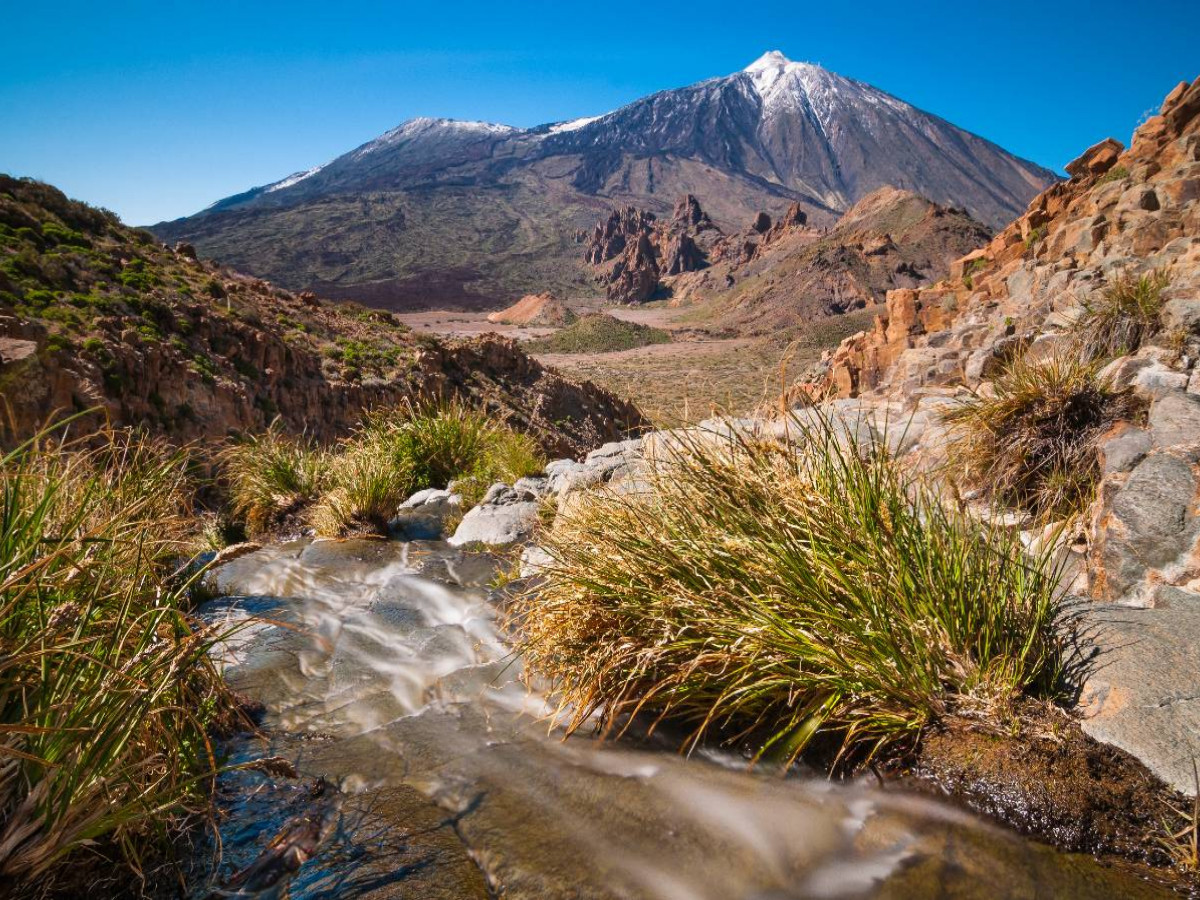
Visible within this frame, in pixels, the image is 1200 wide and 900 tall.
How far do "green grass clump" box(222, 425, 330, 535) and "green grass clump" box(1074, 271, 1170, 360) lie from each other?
8035mm

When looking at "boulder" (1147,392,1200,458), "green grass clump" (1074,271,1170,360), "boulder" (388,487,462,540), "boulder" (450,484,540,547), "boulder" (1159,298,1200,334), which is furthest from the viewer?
"boulder" (388,487,462,540)

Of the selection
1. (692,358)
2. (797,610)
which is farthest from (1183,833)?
(692,358)

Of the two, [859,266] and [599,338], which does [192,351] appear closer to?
[599,338]

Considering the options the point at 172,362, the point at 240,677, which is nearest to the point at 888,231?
the point at 172,362

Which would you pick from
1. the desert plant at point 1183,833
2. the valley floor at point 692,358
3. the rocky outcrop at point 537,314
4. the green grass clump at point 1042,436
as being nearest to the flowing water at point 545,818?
the desert plant at point 1183,833

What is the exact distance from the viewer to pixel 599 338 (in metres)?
83.4

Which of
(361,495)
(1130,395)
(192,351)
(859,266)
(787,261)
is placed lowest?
(361,495)

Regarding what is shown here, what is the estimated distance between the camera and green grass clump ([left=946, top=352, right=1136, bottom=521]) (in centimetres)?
407

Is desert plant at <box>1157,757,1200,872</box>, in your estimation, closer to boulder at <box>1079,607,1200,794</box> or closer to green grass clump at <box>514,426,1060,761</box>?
boulder at <box>1079,607,1200,794</box>

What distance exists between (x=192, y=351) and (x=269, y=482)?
9858 mm

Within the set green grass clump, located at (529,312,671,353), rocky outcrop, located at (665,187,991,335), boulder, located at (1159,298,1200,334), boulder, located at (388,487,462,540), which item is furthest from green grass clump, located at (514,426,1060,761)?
rocky outcrop, located at (665,187,991,335)

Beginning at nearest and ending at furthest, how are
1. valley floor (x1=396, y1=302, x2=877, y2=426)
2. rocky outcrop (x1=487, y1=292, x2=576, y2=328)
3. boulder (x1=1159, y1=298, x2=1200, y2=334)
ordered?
boulder (x1=1159, y1=298, x2=1200, y2=334)
valley floor (x1=396, y1=302, x2=877, y2=426)
rocky outcrop (x1=487, y1=292, x2=576, y2=328)

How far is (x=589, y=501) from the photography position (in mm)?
4195

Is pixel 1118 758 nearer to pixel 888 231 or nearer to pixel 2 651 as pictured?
pixel 2 651
